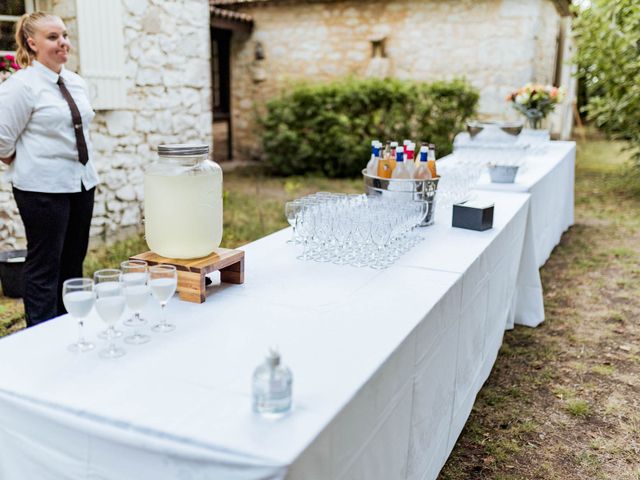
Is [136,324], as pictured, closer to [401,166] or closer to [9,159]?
[401,166]

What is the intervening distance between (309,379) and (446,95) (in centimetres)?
837

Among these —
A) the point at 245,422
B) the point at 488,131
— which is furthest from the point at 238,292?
the point at 488,131

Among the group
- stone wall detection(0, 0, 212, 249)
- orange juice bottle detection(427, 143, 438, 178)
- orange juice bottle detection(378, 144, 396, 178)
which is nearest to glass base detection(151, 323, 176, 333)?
orange juice bottle detection(378, 144, 396, 178)

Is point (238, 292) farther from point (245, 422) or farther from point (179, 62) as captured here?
point (179, 62)

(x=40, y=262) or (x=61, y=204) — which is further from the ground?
(x=61, y=204)

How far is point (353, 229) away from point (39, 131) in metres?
1.65

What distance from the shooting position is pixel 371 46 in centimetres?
1018

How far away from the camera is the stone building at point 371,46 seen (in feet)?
30.9

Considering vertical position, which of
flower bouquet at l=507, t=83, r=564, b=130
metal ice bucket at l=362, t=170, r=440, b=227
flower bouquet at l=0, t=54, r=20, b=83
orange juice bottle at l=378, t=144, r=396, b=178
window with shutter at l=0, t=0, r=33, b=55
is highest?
window with shutter at l=0, t=0, r=33, b=55

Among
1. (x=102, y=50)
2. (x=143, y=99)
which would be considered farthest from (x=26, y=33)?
(x=143, y=99)

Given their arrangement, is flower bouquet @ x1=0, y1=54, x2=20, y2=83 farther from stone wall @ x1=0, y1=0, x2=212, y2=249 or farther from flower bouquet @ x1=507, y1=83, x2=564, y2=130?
flower bouquet @ x1=507, y1=83, x2=564, y2=130

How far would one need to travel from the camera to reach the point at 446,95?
912cm

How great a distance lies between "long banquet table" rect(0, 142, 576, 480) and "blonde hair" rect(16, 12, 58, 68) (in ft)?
5.05

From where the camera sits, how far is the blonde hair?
275cm
